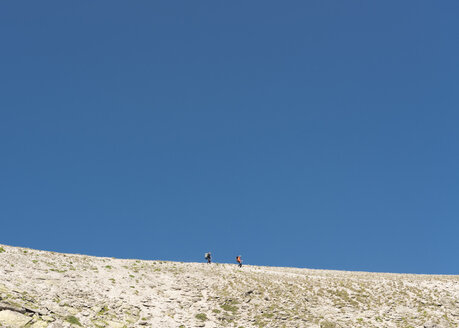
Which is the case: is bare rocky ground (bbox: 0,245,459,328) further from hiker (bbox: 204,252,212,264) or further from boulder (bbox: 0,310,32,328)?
hiker (bbox: 204,252,212,264)

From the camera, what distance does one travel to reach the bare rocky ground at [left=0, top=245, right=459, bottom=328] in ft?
99.0

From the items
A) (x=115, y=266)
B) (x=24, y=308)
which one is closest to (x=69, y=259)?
(x=115, y=266)

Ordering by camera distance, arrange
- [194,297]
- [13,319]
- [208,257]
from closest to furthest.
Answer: [13,319], [194,297], [208,257]

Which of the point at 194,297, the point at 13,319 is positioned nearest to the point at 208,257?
the point at 194,297

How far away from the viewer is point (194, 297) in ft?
128

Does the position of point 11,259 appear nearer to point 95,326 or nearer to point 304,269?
point 95,326

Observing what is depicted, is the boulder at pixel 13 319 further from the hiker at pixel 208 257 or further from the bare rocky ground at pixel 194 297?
the hiker at pixel 208 257

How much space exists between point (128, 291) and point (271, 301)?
1515 cm

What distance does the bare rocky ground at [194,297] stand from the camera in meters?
30.2

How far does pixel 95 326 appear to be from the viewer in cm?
2839

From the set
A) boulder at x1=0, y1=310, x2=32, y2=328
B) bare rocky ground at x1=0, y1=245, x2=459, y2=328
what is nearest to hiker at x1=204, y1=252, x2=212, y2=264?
bare rocky ground at x1=0, y1=245, x2=459, y2=328

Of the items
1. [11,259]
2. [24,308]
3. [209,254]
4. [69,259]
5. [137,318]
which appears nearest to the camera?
[24,308]

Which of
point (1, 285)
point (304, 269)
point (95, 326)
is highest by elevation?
point (304, 269)

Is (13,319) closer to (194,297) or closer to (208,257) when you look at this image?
(194,297)
